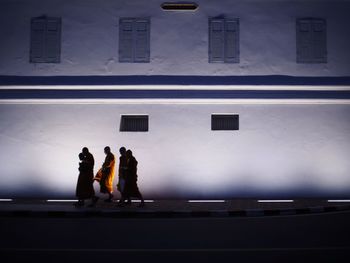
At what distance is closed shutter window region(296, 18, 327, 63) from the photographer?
14.2 meters

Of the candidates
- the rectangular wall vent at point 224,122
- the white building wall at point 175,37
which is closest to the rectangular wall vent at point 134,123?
the white building wall at point 175,37


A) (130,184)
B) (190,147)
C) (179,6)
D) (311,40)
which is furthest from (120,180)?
(311,40)

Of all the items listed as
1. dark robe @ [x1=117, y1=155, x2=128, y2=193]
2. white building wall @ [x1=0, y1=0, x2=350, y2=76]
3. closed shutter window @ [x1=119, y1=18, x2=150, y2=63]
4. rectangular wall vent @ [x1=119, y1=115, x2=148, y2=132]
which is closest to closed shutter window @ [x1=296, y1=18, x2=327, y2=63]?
white building wall @ [x1=0, y1=0, x2=350, y2=76]

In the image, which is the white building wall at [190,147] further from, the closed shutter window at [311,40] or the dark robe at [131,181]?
the dark robe at [131,181]

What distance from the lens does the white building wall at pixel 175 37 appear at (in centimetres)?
1409

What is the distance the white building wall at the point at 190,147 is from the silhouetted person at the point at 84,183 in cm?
173

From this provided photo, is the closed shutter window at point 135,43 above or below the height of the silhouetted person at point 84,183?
above

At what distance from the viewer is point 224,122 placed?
14.1 meters

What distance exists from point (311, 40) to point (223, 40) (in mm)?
2887

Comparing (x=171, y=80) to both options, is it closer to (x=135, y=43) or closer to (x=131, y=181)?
(x=135, y=43)

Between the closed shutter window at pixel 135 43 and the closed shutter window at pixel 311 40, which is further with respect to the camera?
the closed shutter window at pixel 311 40

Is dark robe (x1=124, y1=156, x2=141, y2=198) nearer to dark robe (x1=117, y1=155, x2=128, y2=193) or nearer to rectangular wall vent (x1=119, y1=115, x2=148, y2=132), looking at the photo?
dark robe (x1=117, y1=155, x2=128, y2=193)

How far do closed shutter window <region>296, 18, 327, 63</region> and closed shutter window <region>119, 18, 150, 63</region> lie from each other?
4922 millimetres

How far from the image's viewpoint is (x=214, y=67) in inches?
553
